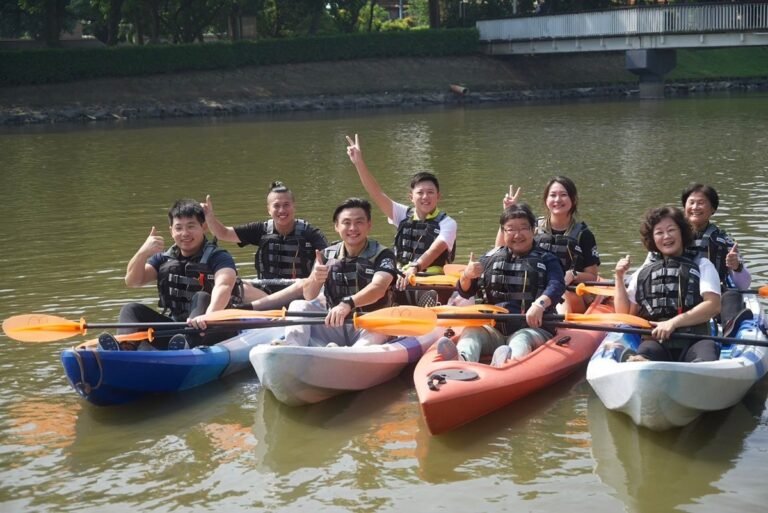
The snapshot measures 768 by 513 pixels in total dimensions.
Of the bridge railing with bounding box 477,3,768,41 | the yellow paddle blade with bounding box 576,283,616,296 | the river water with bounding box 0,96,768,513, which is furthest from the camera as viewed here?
the bridge railing with bounding box 477,3,768,41

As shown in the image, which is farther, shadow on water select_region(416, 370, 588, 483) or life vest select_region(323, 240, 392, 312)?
life vest select_region(323, 240, 392, 312)

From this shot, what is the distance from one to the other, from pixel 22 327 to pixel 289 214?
7.32ft

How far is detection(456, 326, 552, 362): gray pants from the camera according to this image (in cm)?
746

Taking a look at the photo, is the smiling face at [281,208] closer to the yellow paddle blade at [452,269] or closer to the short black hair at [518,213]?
the yellow paddle blade at [452,269]

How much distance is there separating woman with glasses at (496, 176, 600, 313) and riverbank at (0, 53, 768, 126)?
30.0 m

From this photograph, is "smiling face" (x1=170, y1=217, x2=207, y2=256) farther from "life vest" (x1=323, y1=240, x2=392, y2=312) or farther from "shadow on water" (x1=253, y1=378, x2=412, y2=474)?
"shadow on water" (x1=253, y1=378, x2=412, y2=474)

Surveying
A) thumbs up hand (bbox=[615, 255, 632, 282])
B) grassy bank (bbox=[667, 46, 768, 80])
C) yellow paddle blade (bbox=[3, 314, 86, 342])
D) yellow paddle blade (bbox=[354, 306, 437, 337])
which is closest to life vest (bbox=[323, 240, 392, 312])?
yellow paddle blade (bbox=[354, 306, 437, 337])

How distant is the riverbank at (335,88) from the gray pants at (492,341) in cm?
3096

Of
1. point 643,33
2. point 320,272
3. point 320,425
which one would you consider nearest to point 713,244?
point 320,272

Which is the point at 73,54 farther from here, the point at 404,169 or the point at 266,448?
the point at 266,448

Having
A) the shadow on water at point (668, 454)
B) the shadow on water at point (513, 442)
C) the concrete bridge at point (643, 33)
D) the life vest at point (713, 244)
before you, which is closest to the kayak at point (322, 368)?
the shadow on water at point (513, 442)

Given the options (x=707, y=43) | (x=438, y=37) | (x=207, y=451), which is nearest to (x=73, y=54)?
(x=438, y=37)

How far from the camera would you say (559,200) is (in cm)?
865

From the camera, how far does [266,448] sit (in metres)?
6.96
